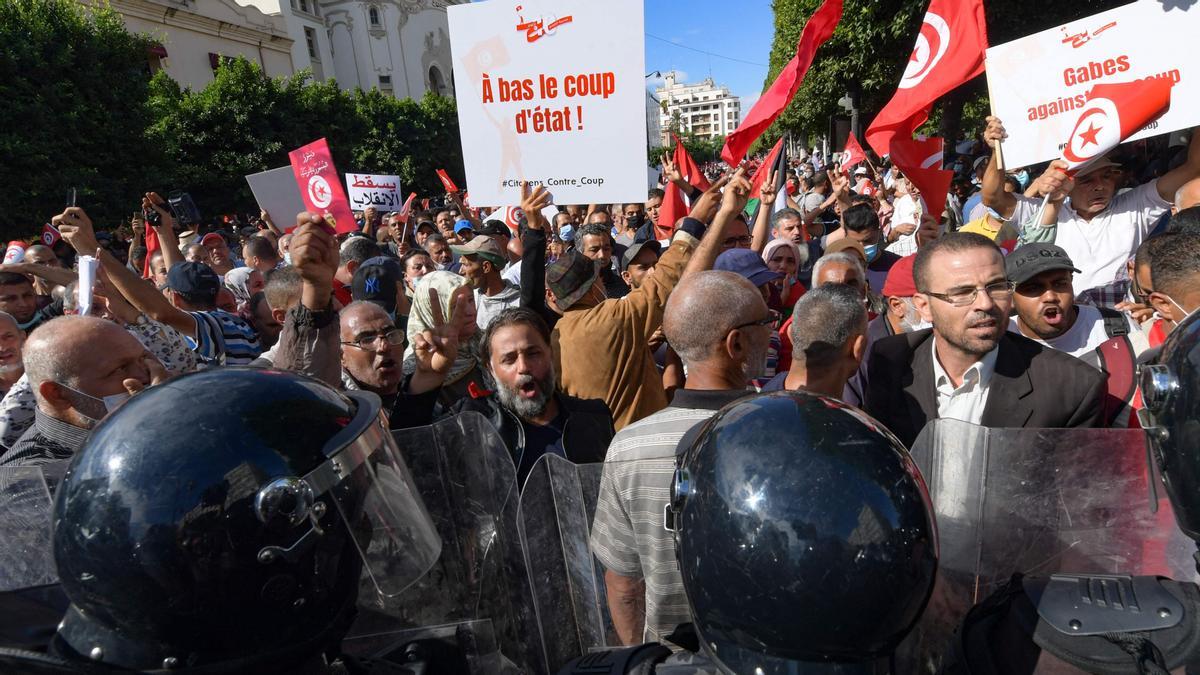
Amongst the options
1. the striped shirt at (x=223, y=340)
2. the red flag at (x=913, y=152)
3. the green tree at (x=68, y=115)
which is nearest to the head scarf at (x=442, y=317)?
the striped shirt at (x=223, y=340)

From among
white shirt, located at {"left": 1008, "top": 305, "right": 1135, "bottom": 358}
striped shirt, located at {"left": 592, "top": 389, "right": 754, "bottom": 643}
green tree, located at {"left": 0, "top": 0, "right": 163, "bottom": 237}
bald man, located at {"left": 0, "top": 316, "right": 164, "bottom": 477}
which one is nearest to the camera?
striped shirt, located at {"left": 592, "top": 389, "right": 754, "bottom": 643}

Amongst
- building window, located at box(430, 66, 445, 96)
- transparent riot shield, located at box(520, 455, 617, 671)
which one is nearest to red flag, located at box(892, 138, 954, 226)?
transparent riot shield, located at box(520, 455, 617, 671)

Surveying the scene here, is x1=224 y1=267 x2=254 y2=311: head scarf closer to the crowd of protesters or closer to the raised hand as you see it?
the crowd of protesters

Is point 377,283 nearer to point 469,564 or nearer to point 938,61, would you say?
point 469,564

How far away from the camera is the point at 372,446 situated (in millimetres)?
1359

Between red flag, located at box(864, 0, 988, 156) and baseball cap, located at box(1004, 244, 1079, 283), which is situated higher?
red flag, located at box(864, 0, 988, 156)

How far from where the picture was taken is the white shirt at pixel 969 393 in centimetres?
245

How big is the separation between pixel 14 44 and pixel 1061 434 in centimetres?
2267

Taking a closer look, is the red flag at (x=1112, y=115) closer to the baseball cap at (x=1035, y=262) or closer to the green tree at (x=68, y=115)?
the baseball cap at (x=1035, y=262)

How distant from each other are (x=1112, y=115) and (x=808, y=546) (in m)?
4.03

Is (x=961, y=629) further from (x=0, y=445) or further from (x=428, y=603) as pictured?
(x=0, y=445)

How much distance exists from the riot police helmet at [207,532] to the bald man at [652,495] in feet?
2.23

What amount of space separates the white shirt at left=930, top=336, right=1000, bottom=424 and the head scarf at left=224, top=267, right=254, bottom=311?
5.36 m

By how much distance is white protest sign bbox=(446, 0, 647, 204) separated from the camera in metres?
4.29
